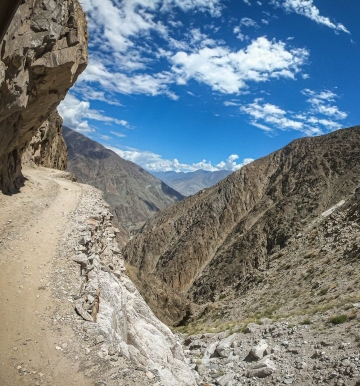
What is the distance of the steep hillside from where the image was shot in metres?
70.4

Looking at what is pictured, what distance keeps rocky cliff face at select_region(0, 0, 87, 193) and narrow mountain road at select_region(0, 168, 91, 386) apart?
444 cm

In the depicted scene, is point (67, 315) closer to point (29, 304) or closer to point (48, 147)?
point (29, 304)

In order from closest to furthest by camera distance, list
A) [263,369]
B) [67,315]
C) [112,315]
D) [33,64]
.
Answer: [67,315] < [112,315] < [263,369] < [33,64]

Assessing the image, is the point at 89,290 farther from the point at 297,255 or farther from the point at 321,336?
the point at 297,255

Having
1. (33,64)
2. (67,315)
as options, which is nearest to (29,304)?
(67,315)

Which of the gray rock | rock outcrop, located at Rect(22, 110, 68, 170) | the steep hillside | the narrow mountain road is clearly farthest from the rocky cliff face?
the steep hillside

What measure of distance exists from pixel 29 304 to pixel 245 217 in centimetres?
8798

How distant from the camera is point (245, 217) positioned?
92.6 metres

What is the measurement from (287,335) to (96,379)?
1016cm

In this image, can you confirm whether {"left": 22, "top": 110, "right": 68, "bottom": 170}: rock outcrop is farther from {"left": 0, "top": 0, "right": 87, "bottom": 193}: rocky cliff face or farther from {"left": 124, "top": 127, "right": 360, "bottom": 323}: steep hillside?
{"left": 124, "top": 127, "right": 360, "bottom": 323}: steep hillside

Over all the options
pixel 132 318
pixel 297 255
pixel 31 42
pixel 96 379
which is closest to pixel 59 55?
pixel 31 42

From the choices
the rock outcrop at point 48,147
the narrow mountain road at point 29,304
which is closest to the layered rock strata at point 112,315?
the narrow mountain road at point 29,304

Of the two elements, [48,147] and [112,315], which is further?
[48,147]

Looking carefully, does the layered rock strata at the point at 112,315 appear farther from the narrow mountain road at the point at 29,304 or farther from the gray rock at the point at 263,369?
the gray rock at the point at 263,369
